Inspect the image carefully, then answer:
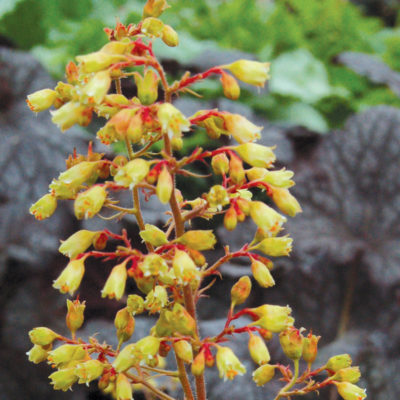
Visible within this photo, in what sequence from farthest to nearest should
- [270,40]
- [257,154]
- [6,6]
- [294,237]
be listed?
[270,40], [6,6], [294,237], [257,154]

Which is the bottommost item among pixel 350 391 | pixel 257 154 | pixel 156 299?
pixel 350 391

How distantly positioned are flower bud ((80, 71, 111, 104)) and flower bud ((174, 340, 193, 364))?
0.43 metres

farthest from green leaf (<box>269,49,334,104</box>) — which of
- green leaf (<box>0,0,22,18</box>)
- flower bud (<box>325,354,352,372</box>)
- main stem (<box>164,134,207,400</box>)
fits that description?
main stem (<box>164,134,207,400</box>)

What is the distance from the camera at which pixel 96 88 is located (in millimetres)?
892

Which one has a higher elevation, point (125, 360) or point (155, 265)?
point (155, 265)

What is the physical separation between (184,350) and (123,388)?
137mm

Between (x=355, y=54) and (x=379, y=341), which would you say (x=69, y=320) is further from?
(x=355, y=54)

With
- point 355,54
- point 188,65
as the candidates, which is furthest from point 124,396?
point 355,54

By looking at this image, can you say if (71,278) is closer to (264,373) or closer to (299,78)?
(264,373)

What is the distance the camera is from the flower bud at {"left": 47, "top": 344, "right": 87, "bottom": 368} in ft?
3.46

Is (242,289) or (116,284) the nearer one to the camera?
(116,284)

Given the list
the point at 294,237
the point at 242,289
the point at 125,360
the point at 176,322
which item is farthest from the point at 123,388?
the point at 294,237

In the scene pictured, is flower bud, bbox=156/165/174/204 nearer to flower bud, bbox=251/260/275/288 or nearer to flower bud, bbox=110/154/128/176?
flower bud, bbox=110/154/128/176

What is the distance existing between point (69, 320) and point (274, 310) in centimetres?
41
